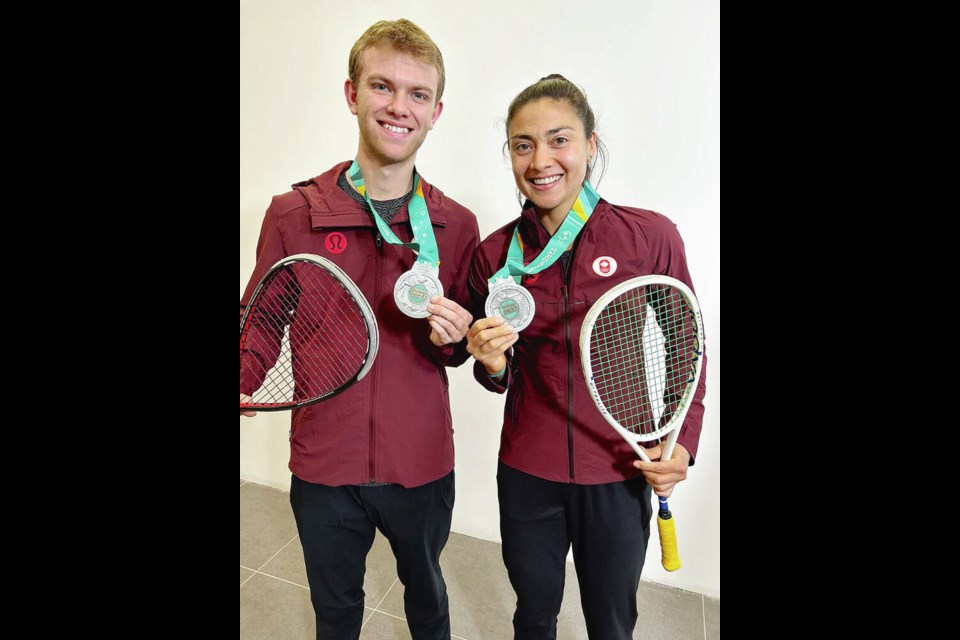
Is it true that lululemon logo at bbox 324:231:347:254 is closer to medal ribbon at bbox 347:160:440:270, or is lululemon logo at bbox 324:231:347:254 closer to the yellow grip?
medal ribbon at bbox 347:160:440:270

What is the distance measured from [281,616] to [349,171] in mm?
1500

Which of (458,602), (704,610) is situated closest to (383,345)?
(458,602)

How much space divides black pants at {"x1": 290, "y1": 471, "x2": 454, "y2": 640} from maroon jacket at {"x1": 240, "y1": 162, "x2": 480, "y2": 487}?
0.16 ft

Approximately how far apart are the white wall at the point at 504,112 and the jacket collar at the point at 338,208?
0.25 m

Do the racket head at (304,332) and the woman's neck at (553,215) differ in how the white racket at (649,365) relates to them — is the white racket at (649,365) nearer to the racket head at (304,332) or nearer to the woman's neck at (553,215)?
the woman's neck at (553,215)

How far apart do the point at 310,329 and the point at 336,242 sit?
8.4 inches

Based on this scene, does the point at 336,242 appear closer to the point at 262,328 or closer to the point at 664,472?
the point at 262,328

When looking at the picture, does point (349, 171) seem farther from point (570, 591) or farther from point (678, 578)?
point (678, 578)

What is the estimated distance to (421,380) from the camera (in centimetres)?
120

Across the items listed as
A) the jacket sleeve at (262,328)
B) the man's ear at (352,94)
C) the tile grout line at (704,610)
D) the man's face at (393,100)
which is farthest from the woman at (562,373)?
the tile grout line at (704,610)

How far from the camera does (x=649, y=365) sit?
1.14m

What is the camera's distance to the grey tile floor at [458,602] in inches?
64.1

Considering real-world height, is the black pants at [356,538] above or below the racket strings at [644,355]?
below
